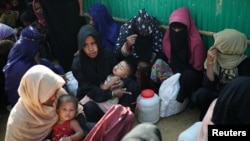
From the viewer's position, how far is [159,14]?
417 cm

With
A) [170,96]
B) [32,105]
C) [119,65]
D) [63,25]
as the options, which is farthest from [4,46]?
[170,96]

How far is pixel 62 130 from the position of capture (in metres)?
2.88

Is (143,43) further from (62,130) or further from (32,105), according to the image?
(32,105)

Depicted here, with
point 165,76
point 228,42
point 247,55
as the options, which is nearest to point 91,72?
point 165,76

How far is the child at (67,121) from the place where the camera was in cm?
281

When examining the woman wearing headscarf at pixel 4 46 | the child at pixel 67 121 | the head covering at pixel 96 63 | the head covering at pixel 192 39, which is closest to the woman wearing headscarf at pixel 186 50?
the head covering at pixel 192 39

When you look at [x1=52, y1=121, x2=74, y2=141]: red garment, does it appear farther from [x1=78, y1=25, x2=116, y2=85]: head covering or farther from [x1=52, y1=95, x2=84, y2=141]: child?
[x1=78, y1=25, x2=116, y2=85]: head covering

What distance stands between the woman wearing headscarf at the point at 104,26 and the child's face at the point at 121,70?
2.35ft

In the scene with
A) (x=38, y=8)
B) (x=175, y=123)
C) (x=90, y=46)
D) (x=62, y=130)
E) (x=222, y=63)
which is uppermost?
(x=38, y=8)

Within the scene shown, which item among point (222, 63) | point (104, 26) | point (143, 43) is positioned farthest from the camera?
point (104, 26)

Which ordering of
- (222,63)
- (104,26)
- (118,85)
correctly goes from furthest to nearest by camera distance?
1. (104,26)
2. (118,85)
3. (222,63)

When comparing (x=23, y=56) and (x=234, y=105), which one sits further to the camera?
(x=23, y=56)

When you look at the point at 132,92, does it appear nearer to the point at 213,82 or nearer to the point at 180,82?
the point at 180,82

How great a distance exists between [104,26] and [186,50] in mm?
1292
